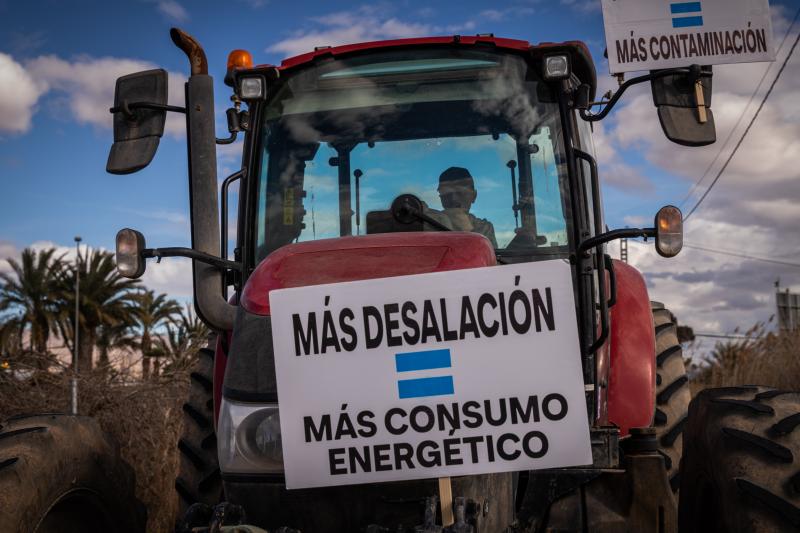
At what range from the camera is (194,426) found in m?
4.22

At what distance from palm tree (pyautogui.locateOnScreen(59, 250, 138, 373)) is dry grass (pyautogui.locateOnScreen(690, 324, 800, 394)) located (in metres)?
21.0

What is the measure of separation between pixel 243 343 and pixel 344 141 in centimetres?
123

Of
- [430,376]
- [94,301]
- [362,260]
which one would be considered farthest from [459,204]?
[94,301]

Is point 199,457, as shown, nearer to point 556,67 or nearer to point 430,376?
point 430,376

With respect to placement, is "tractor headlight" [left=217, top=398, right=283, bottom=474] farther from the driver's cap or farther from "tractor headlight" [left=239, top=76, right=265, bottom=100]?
"tractor headlight" [left=239, top=76, right=265, bottom=100]

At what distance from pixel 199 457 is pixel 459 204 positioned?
1742mm

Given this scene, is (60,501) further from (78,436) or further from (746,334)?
(746,334)

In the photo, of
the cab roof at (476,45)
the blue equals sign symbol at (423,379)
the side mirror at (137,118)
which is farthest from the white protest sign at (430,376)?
the cab roof at (476,45)

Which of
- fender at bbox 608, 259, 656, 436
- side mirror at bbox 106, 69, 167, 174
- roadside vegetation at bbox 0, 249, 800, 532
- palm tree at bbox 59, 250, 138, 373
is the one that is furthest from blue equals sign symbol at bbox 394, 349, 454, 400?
palm tree at bbox 59, 250, 138, 373

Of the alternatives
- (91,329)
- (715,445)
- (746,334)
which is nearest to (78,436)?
(715,445)

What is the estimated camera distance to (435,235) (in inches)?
114

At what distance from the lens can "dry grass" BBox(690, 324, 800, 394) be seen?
480 inches

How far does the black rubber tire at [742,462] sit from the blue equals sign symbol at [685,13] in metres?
1.53

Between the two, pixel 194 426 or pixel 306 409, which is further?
pixel 194 426
